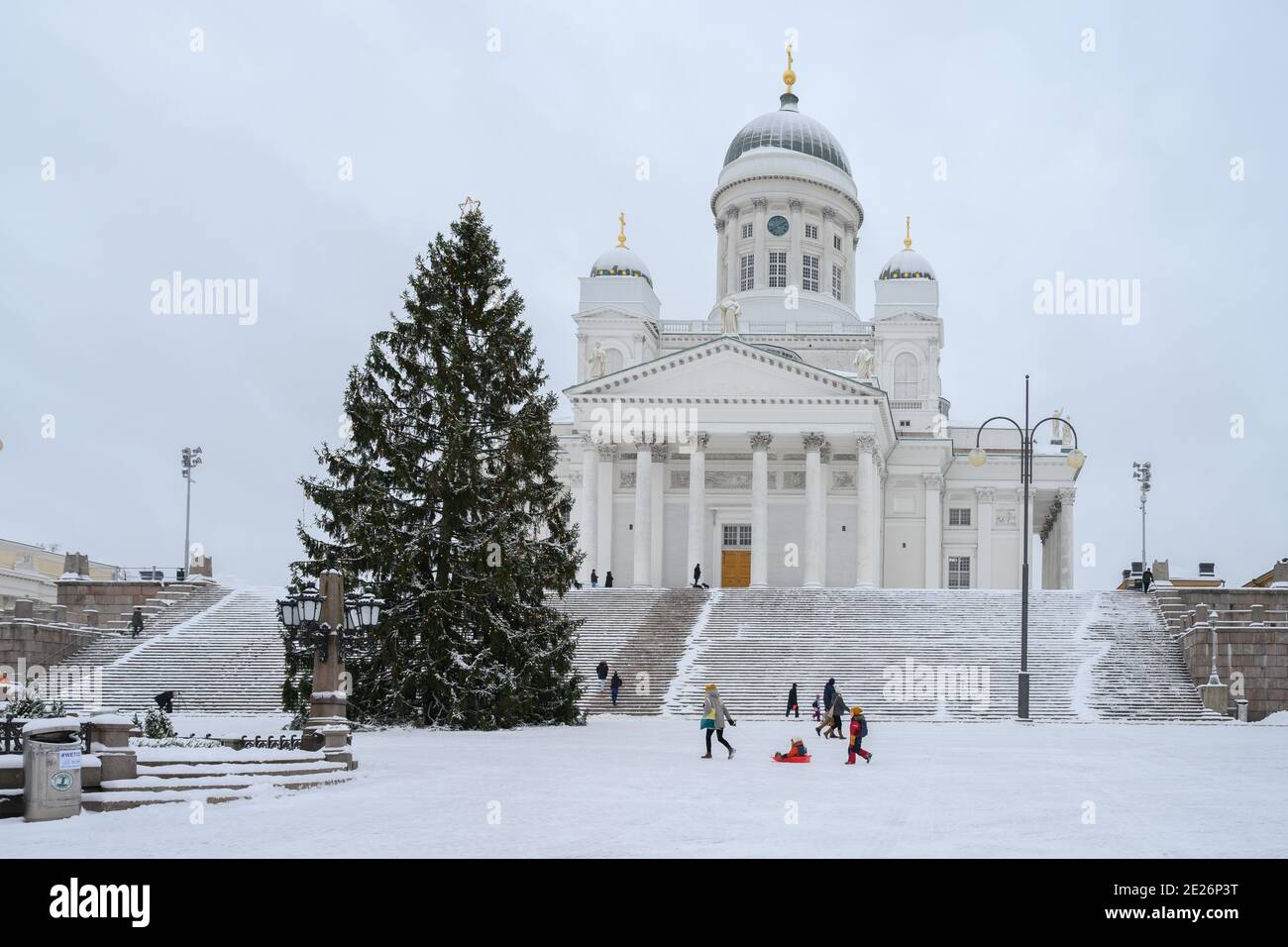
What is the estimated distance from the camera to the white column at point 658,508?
207ft

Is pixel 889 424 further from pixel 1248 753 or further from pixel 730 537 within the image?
pixel 1248 753

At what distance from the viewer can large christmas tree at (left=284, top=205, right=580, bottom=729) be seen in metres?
30.1

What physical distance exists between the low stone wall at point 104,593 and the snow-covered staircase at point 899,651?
1578 cm

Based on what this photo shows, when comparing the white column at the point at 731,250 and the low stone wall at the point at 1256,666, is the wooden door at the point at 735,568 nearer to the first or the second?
the white column at the point at 731,250

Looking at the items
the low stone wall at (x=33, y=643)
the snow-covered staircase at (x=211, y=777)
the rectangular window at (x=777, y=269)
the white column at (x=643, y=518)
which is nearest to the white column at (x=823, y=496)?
the white column at (x=643, y=518)

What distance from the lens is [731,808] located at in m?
16.3

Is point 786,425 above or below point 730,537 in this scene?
above

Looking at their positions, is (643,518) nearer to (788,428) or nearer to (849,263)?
(788,428)

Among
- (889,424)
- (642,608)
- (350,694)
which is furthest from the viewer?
(889,424)

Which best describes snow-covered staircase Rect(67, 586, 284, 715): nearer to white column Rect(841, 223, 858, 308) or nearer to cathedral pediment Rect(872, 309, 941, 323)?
cathedral pediment Rect(872, 309, 941, 323)

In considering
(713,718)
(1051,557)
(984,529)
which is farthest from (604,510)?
(713,718)
